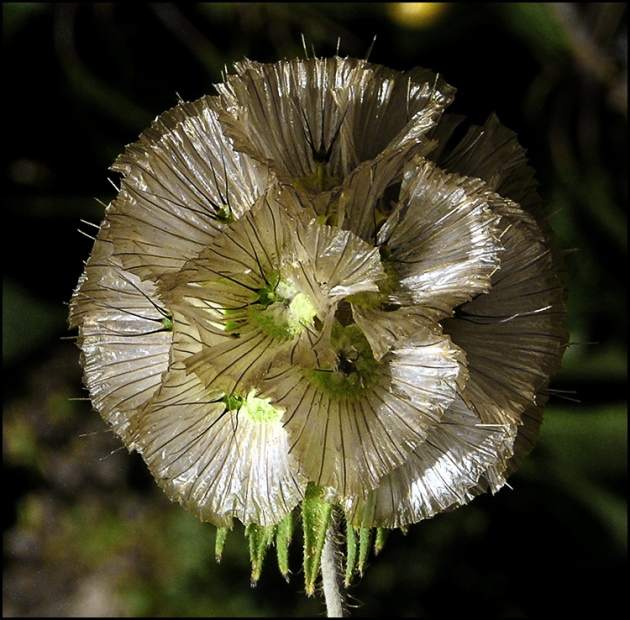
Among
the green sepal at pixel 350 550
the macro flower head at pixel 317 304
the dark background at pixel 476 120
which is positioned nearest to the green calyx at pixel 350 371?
the macro flower head at pixel 317 304

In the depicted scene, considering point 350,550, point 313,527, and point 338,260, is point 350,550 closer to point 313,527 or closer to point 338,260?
point 313,527

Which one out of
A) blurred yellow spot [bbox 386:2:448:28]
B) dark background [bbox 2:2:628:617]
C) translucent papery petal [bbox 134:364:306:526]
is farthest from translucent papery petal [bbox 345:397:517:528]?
blurred yellow spot [bbox 386:2:448:28]

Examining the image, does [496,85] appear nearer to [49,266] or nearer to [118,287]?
[49,266]

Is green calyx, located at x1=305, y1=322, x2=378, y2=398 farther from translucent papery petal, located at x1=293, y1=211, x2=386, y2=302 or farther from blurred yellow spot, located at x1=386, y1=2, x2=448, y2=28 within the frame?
blurred yellow spot, located at x1=386, y1=2, x2=448, y2=28

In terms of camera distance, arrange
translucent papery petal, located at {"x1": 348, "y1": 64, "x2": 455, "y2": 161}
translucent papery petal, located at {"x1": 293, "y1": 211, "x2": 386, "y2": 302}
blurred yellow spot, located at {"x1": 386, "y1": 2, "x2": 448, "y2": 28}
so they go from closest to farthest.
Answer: translucent papery petal, located at {"x1": 293, "y1": 211, "x2": 386, "y2": 302}
translucent papery petal, located at {"x1": 348, "y1": 64, "x2": 455, "y2": 161}
blurred yellow spot, located at {"x1": 386, "y1": 2, "x2": 448, "y2": 28}

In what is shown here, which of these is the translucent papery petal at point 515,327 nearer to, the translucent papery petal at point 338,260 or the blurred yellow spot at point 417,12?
the translucent papery petal at point 338,260

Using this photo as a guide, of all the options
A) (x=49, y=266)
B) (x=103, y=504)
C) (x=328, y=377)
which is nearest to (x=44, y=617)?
(x=103, y=504)
